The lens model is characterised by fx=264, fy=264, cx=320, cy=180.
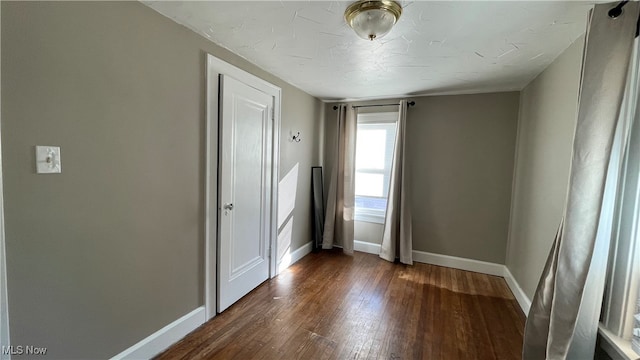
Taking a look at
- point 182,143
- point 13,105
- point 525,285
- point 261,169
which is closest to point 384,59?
point 261,169

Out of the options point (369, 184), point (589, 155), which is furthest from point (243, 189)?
point (589, 155)

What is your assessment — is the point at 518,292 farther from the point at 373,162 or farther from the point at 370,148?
the point at 370,148

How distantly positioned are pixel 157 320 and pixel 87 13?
1.88 m

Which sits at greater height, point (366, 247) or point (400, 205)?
point (400, 205)

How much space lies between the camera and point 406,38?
6.10ft

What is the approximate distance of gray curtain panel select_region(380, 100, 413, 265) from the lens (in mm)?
3482

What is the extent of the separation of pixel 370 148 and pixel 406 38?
211 centimetres

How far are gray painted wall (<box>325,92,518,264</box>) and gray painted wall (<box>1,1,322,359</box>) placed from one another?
2764mm

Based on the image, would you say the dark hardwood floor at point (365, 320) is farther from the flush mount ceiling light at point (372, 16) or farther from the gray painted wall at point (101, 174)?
the flush mount ceiling light at point (372, 16)

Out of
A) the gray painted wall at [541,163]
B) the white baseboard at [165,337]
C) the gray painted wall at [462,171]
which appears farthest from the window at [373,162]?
the white baseboard at [165,337]

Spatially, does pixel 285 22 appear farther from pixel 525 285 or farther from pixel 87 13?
pixel 525 285

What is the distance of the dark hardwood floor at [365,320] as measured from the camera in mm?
1906

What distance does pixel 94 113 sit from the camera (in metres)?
1.42

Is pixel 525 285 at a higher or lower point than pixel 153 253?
lower
